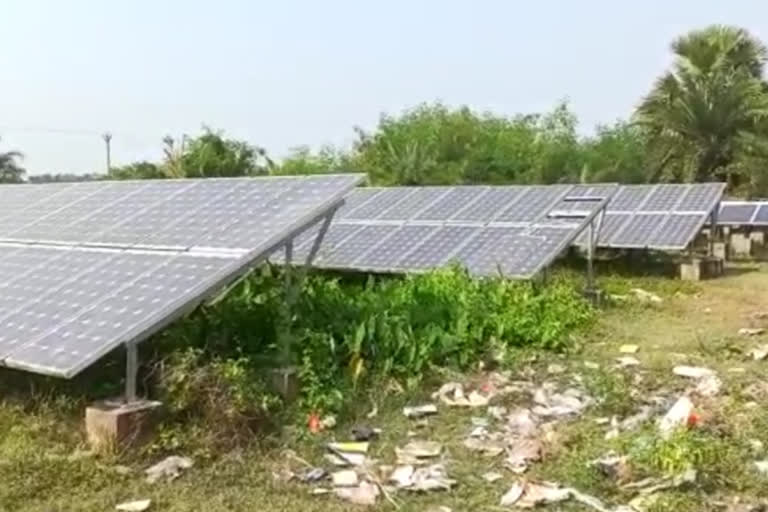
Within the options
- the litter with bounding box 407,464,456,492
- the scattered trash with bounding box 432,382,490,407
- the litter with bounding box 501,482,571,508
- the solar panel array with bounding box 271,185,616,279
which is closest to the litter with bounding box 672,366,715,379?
the scattered trash with bounding box 432,382,490,407

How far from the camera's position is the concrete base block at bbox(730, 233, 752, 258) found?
18.7 meters

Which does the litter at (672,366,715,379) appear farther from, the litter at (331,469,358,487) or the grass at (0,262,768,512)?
the litter at (331,469,358,487)

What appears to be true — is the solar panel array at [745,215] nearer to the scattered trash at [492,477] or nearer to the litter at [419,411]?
the litter at [419,411]

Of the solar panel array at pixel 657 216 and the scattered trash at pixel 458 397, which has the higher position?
the solar panel array at pixel 657 216

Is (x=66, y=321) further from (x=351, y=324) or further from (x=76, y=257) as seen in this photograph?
(x=351, y=324)

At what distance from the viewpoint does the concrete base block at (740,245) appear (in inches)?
738

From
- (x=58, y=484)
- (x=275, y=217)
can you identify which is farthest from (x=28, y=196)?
(x=58, y=484)

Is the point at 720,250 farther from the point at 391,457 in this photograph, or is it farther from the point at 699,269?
the point at 391,457

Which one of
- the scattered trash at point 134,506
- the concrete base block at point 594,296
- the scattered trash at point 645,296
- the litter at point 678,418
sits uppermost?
the concrete base block at point 594,296

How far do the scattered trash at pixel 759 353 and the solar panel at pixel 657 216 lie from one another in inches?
241

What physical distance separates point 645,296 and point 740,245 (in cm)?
837

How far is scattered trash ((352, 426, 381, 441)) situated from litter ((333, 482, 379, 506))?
30.0 inches

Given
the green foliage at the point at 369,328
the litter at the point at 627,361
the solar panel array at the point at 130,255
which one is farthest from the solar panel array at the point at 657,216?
the solar panel array at the point at 130,255

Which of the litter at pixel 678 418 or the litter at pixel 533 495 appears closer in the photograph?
the litter at pixel 533 495
